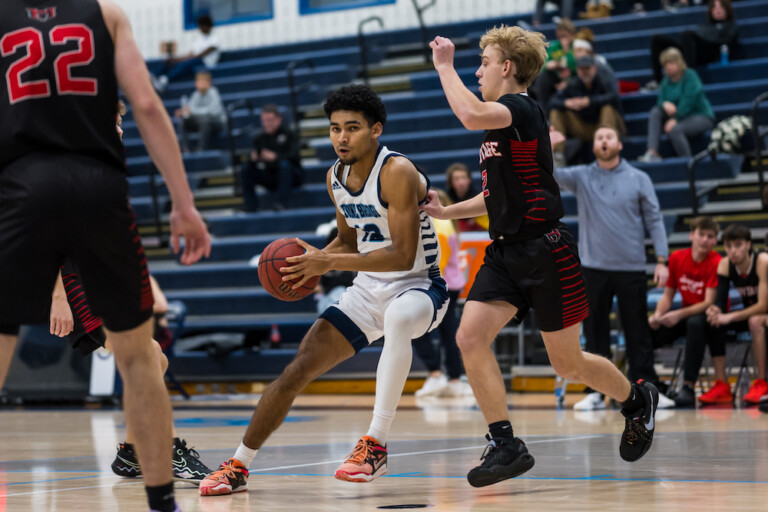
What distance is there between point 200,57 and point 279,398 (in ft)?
43.8

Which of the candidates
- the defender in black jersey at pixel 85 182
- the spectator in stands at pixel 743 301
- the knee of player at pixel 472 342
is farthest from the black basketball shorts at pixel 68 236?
the spectator in stands at pixel 743 301

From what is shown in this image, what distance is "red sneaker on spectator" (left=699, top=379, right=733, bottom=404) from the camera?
8680 millimetres

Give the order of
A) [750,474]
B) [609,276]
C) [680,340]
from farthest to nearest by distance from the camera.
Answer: [680,340] → [609,276] → [750,474]

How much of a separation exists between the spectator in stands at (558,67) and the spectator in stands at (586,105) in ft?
1.71

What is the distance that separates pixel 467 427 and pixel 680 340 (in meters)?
3.32

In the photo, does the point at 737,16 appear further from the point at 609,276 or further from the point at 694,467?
the point at 694,467

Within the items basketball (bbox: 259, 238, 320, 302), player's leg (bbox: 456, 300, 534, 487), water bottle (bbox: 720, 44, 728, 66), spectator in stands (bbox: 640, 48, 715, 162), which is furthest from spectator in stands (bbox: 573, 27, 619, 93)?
basketball (bbox: 259, 238, 320, 302)

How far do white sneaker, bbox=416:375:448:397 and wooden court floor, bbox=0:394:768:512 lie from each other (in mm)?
1359

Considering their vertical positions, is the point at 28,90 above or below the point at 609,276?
above

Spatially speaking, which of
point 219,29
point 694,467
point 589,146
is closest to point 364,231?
point 694,467

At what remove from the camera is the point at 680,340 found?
965cm

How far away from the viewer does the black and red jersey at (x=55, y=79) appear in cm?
287

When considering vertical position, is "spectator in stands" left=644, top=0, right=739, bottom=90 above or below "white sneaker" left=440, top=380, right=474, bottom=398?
above

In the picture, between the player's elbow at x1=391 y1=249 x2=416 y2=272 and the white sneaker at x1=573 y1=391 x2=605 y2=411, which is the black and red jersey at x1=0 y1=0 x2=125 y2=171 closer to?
the player's elbow at x1=391 y1=249 x2=416 y2=272
